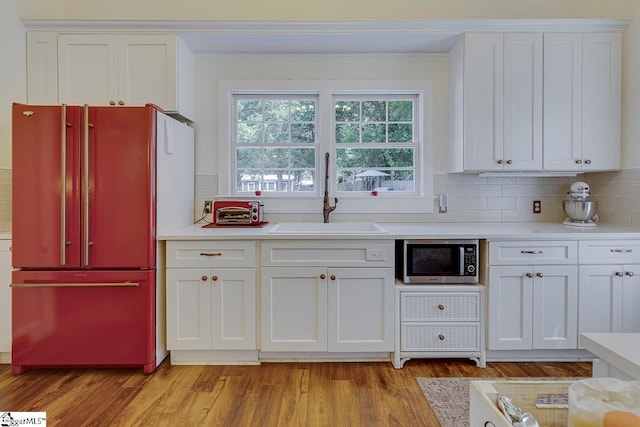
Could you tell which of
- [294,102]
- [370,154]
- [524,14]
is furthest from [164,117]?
[524,14]

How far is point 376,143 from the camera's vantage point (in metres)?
3.33

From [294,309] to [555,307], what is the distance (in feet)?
5.62

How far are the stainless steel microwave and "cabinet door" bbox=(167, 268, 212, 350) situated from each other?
1.32 m

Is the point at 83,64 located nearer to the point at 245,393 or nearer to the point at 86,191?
the point at 86,191

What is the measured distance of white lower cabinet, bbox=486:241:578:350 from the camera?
2496 mm

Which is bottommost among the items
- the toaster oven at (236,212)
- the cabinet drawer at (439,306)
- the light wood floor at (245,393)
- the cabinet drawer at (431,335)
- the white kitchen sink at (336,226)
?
the light wood floor at (245,393)

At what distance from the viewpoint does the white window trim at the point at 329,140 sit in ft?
10.5

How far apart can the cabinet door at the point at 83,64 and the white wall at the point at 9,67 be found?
254 millimetres

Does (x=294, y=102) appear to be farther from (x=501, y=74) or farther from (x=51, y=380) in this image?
(x=51, y=380)

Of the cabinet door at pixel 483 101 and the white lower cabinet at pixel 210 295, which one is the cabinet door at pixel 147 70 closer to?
the white lower cabinet at pixel 210 295

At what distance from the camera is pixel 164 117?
256cm

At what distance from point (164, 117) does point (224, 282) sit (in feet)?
3.85

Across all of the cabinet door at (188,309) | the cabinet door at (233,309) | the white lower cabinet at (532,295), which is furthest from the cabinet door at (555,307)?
the cabinet door at (188,309)

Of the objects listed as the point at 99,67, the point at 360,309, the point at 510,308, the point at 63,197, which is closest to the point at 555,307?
the point at 510,308
